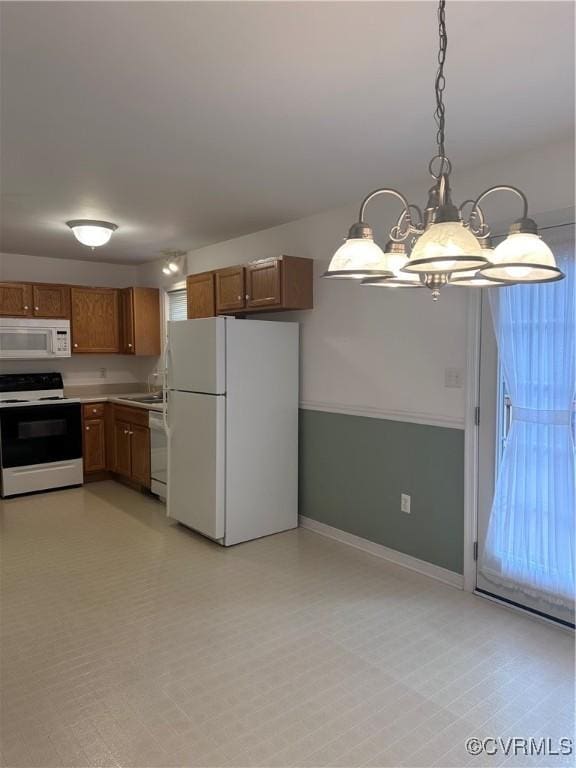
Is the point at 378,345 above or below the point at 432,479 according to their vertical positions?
above

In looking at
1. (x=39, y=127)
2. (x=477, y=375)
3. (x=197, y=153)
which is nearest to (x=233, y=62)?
(x=197, y=153)

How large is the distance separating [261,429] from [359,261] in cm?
263

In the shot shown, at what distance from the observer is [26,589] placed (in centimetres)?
310

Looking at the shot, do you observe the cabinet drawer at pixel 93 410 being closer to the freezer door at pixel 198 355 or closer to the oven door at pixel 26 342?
the oven door at pixel 26 342

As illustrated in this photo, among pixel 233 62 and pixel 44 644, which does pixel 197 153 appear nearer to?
pixel 233 62

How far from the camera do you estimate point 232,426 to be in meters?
3.72

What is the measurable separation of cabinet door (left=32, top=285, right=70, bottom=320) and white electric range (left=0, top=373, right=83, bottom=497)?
662 mm

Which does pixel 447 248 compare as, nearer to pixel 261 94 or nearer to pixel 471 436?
pixel 261 94

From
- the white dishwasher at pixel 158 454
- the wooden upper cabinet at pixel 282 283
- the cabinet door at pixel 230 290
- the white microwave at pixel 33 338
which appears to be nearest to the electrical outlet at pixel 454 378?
the wooden upper cabinet at pixel 282 283

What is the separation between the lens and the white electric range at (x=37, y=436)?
4.93 meters

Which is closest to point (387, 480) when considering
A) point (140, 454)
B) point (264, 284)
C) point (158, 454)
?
point (264, 284)

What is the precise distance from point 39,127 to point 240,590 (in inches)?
103

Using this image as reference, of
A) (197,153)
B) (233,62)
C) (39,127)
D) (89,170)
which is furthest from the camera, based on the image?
(89,170)

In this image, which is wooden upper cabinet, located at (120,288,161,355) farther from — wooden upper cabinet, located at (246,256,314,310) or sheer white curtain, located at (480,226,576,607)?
sheer white curtain, located at (480,226,576,607)
